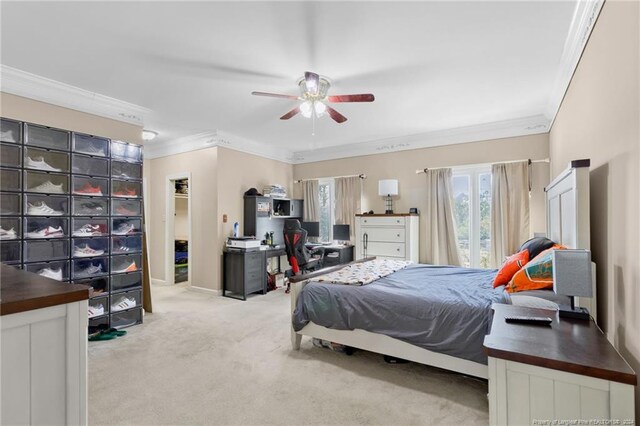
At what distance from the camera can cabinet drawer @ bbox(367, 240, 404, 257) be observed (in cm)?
520

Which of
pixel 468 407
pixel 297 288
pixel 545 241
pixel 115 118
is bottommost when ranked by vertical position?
pixel 468 407

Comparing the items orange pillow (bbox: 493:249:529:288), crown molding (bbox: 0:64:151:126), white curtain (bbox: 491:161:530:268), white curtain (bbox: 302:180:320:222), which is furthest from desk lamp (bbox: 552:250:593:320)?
white curtain (bbox: 302:180:320:222)

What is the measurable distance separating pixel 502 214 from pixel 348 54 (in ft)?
11.2

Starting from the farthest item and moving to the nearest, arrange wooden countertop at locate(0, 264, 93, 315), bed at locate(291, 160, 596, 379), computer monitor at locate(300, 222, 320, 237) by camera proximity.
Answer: computer monitor at locate(300, 222, 320, 237)
bed at locate(291, 160, 596, 379)
wooden countertop at locate(0, 264, 93, 315)

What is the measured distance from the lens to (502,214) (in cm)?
458

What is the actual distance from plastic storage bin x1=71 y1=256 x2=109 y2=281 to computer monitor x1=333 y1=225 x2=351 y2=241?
12.5 ft

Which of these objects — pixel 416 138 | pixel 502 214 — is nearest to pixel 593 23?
pixel 502 214

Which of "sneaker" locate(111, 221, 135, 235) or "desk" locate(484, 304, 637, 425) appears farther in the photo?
"sneaker" locate(111, 221, 135, 235)

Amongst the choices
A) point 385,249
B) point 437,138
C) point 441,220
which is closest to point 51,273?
point 385,249

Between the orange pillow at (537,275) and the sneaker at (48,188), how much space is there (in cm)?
438

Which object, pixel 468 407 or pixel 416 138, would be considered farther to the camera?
pixel 416 138

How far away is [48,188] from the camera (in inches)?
125

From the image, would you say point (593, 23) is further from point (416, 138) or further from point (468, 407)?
point (416, 138)

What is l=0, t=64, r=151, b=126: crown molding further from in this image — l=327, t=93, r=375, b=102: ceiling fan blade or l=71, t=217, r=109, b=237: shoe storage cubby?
l=327, t=93, r=375, b=102: ceiling fan blade
